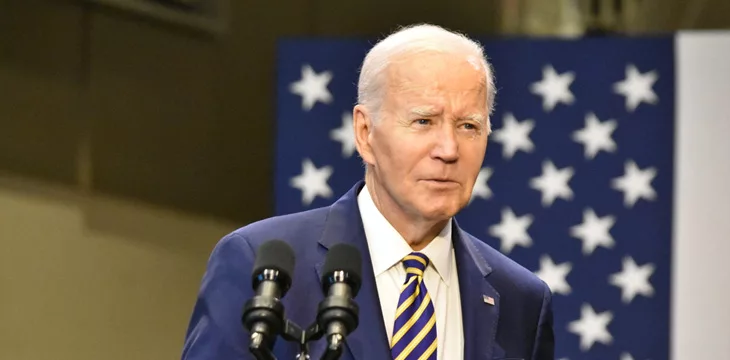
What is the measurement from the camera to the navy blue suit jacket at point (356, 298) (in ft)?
7.27

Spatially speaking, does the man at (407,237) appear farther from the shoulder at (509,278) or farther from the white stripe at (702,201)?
the white stripe at (702,201)

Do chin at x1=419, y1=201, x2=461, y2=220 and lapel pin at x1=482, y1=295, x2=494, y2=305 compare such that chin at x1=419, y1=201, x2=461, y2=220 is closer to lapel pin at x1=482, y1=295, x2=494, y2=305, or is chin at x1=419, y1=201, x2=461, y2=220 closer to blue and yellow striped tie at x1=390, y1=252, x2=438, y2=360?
blue and yellow striped tie at x1=390, y1=252, x2=438, y2=360

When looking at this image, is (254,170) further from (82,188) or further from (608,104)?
(608,104)

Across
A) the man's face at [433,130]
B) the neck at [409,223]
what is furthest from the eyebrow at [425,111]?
the neck at [409,223]

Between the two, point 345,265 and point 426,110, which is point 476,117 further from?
point 345,265

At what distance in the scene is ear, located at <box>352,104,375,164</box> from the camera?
248 centimetres

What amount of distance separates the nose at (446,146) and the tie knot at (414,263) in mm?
227

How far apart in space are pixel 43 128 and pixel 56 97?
0.49ft

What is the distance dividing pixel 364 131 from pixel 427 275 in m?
0.32

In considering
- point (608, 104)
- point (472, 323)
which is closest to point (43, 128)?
point (608, 104)

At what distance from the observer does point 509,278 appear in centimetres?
265

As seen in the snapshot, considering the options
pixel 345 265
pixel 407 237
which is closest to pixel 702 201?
pixel 407 237

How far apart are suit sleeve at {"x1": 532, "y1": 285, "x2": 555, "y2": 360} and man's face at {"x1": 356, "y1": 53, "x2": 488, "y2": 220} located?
39 centimetres

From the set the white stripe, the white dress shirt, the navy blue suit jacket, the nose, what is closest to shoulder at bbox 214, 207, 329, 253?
the navy blue suit jacket
